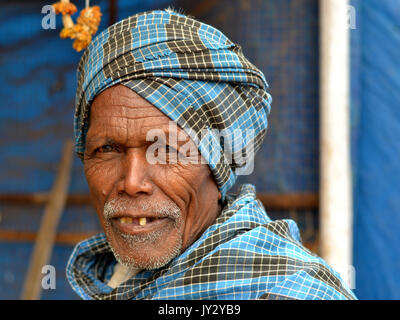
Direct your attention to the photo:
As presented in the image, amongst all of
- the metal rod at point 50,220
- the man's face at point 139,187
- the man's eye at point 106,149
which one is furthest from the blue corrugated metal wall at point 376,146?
the metal rod at point 50,220

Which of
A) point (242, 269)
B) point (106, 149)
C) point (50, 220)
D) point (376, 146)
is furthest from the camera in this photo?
point (50, 220)

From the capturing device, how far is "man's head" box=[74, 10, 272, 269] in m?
1.81

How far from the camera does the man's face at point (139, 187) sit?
1812 mm

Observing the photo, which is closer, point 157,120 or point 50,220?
point 157,120

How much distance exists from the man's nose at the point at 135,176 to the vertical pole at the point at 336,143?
5.49ft

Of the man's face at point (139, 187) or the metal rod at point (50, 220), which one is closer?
the man's face at point (139, 187)

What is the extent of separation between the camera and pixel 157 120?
1.82 metres

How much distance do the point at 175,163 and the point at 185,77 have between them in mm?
298

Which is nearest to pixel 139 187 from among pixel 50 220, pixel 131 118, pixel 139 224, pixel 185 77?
pixel 139 224

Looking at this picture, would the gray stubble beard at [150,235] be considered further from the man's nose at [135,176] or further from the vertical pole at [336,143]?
the vertical pole at [336,143]

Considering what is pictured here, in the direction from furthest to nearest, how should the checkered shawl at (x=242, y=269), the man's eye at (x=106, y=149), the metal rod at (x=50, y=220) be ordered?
the metal rod at (x=50, y=220) < the man's eye at (x=106, y=149) < the checkered shawl at (x=242, y=269)

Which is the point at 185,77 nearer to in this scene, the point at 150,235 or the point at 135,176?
the point at 135,176

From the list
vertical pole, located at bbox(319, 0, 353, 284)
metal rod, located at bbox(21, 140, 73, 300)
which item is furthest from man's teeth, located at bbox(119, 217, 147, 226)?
metal rod, located at bbox(21, 140, 73, 300)

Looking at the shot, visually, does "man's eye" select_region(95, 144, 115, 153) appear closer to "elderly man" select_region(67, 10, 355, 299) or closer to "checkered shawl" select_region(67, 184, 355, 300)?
"elderly man" select_region(67, 10, 355, 299)
